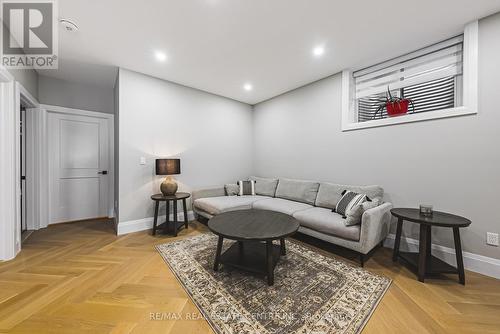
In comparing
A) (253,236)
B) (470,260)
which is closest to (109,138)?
(253,236)

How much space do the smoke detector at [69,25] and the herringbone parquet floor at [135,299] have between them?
8.51ft

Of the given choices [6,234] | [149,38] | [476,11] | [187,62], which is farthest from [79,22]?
[476,11]

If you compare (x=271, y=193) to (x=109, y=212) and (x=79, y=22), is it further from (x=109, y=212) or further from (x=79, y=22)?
(x=79, y=22)

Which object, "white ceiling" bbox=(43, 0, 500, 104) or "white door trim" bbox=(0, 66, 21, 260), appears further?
"white door trim" bbox=(0, 66, 21, 260)

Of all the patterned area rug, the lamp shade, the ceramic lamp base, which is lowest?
the patterned area rug

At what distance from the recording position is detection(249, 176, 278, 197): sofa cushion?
402 centimetres

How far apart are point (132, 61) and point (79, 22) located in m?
0.81

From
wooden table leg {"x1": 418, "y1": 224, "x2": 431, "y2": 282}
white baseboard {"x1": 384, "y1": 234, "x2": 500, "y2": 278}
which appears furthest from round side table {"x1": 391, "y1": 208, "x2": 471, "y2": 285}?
white baseboard {"x1": 384, "y1": 234, "x2": 500, "y2": 278}

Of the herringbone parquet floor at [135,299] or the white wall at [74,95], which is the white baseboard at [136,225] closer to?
the herringbone parquet floor at [135,299]

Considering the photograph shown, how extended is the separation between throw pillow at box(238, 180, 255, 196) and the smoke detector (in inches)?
126

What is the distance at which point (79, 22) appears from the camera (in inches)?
81.8

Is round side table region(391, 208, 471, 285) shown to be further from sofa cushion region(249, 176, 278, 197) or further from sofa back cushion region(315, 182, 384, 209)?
sofa cushion region(249, 176, 278, 197)

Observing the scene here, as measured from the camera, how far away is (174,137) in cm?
365

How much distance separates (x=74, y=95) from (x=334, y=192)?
494cm
